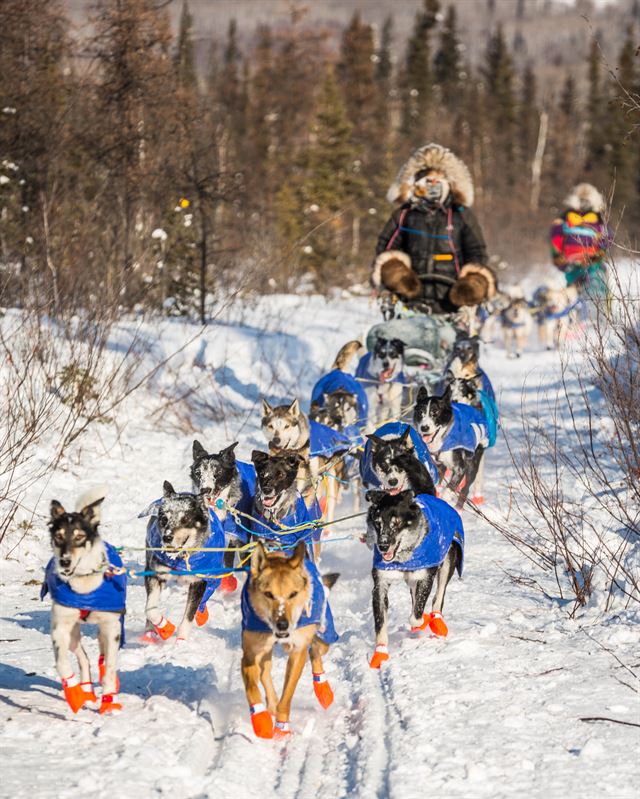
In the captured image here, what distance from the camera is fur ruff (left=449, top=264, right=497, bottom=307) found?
347 inches

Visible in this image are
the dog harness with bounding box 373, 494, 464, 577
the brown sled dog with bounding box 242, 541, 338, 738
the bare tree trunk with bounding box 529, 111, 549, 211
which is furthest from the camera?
the bare tree trunk with bounding box 529, 111, 549, 211

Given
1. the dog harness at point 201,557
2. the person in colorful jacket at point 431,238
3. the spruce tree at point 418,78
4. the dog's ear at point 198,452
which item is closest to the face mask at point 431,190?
the person in colorful jacket at point 431,238

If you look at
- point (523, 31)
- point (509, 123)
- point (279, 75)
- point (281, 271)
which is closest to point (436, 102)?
point (509, 123)

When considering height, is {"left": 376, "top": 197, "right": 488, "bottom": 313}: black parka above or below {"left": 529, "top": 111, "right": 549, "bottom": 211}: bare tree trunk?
below

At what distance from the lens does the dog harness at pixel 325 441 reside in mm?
7129

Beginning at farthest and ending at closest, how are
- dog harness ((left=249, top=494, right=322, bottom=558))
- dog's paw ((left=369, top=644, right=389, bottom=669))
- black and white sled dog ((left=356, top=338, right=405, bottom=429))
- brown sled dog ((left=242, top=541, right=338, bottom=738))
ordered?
black and white sled dog ((left=356, top=338, right=405, bottom=429)), dog harness ((left=249, top=494, right=322, bottom=558)), dog's paw ((left=369, top=644, right=389, bottom=669)), brown sled dog ((left=242, top=541, right=338, bottom=738))

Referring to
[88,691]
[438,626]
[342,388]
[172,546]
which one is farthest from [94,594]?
[342,388]

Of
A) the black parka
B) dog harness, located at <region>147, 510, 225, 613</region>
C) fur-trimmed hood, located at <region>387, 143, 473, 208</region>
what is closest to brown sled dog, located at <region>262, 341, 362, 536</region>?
dog harness, located at <region>147, 510, 225, 613</region>

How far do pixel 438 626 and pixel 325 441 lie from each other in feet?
7.90

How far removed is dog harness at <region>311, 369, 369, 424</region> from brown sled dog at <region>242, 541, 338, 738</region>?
3.94m

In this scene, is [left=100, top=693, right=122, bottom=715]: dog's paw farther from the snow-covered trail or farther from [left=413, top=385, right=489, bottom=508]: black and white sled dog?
[left=413, top=385, right=489, bottom=508]: black and white sled dog

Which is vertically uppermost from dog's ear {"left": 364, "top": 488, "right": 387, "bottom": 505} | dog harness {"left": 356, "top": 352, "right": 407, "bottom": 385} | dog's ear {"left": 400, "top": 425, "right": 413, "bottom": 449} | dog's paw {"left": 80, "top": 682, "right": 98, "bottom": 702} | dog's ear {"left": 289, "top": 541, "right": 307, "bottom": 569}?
dog harness {"left": 356, "top": 352, "right": 407, "bottom": 385}

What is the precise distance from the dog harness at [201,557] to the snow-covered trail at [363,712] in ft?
1.11

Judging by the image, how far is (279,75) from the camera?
116ft
